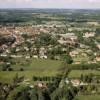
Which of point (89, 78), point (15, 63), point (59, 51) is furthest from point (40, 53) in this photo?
point (89, 78)

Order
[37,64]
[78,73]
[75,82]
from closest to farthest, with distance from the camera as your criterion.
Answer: [75,82]
[78,73]
[37,64]

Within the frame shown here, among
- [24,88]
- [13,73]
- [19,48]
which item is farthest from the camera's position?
[19,48]

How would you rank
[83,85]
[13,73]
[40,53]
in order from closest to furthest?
[83,85]
[13,73]
[40,53]

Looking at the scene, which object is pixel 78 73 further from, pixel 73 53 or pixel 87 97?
pixel 73 53

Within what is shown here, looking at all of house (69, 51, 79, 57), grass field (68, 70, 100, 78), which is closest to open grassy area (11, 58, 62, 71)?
grass field (68, 70, 100, 78)

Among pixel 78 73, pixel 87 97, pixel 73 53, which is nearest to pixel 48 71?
pixel 78 73

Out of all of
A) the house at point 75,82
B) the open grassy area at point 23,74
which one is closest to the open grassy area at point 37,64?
the open grassy area at point 23,74

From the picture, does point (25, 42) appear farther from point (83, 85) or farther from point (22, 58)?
point (83, 85)

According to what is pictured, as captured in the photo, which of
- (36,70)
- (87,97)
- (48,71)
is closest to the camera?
(87,97)
